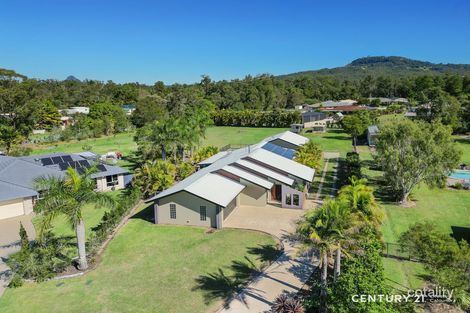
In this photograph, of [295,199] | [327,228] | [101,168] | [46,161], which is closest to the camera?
[327,228]

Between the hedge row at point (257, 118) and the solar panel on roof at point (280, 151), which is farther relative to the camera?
the hedge row at point (257, 118)

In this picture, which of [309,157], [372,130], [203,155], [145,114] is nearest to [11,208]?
[203,155]

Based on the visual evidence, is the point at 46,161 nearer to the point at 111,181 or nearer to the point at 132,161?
the point at 111,181

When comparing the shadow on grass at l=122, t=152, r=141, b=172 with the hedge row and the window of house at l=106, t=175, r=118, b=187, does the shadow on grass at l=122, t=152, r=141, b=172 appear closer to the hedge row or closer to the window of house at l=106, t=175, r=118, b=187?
the window of house at l=106, t=175, r=118, b=187

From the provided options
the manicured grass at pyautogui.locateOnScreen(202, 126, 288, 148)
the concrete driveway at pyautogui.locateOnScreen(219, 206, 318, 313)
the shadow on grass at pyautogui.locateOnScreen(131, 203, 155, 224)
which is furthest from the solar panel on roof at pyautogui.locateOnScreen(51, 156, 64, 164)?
the manicured grass at pyautogui.locateOnScreen(202, 126, 288, 148)

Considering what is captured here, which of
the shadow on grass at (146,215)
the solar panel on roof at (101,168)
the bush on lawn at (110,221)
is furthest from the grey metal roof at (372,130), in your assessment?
the solar panel on roof at (101,168)

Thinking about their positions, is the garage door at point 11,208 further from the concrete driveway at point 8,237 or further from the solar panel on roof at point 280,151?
the solar panel on roof at point 280,151
